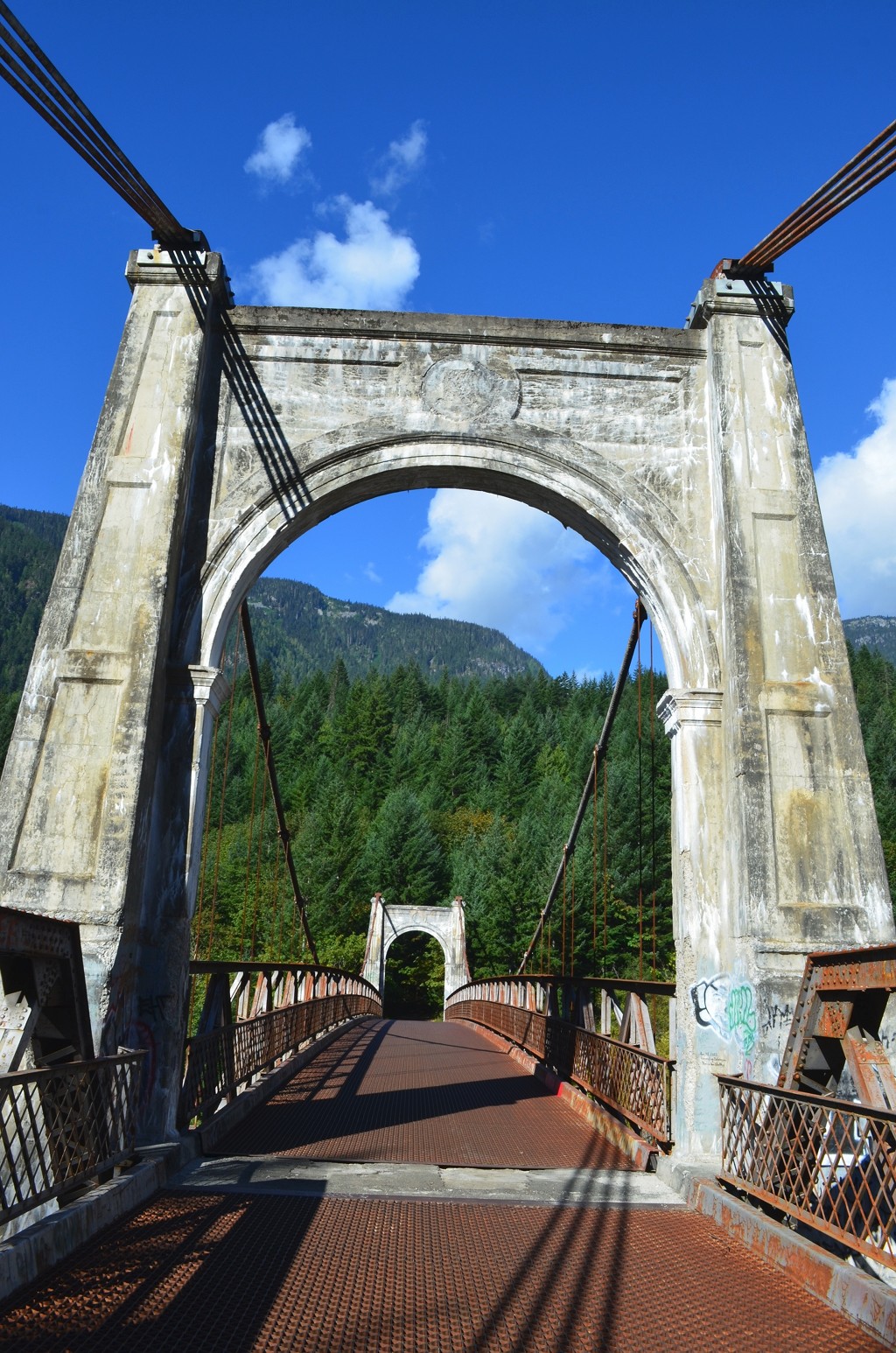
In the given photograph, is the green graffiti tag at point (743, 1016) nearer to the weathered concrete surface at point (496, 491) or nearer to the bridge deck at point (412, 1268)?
the weathered concrete surface at point (496, 491)

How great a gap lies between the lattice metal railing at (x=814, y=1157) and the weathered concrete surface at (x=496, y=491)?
2.38 feet

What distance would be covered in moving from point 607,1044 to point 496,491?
3.51 meters

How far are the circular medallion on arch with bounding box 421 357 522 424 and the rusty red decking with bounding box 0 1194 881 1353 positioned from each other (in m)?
4.48

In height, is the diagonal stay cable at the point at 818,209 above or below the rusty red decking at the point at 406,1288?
above

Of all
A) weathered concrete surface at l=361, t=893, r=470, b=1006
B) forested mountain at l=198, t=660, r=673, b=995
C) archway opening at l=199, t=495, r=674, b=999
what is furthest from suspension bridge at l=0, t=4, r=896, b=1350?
weathered concrete surface at l=361, t=893, r=470, b=1006

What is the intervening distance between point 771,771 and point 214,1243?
11.4 feet

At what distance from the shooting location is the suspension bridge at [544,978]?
2.83 meters

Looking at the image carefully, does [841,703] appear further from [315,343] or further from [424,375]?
[315,343]

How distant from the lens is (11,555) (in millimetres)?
99688

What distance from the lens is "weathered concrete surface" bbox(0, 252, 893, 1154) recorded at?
4.91m

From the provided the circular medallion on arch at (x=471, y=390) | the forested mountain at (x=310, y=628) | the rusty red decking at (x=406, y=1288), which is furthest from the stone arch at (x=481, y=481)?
the forested mountain at (x=310, y=628)

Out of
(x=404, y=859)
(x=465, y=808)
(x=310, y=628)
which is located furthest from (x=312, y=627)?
(x=404, y=859)

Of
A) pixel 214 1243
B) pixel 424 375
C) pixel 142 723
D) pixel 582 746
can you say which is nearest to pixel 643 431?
pixel 424 375

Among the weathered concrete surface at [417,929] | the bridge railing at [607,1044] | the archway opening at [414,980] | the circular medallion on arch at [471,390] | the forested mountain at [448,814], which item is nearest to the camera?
the bridge railing at [607,1044]
